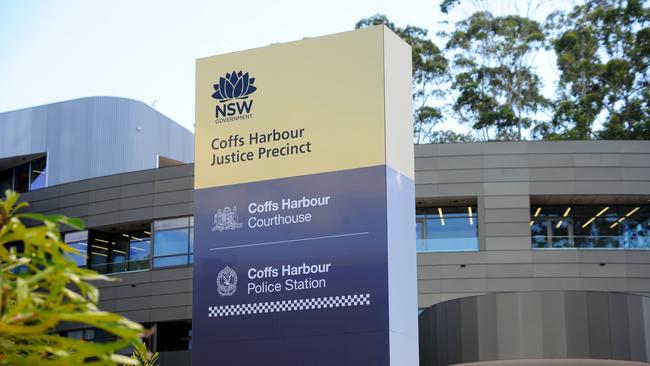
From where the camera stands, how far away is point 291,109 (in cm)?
1681

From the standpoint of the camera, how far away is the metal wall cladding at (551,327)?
24.2m

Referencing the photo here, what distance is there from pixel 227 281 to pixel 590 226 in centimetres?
2419

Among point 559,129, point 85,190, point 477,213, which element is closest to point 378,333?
point 477,213

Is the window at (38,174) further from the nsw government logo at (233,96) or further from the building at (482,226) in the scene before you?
the nsw government logo at (233,96)

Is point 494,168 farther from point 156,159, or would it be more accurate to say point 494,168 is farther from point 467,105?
point 467,105

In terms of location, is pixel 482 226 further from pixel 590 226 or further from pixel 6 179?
pixel 6 179

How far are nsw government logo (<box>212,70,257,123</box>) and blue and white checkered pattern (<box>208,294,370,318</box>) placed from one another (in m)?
2.91

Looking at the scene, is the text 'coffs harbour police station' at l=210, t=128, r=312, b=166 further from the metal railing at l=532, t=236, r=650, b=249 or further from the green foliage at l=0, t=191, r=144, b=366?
the metal railing at l=532, t=236, r=650, b=249

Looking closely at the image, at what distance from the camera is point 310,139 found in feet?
54.1

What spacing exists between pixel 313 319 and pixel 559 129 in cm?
4769

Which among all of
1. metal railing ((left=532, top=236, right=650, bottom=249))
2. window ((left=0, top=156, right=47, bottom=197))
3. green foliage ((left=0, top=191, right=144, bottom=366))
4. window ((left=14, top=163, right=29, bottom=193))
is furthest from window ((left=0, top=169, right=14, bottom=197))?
green foliage ((left=0, top=191, right=144, bottom=366))

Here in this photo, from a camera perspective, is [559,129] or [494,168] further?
[559,129]

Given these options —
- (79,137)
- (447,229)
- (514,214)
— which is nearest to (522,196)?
(514,214)

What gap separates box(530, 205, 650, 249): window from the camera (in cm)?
3766
